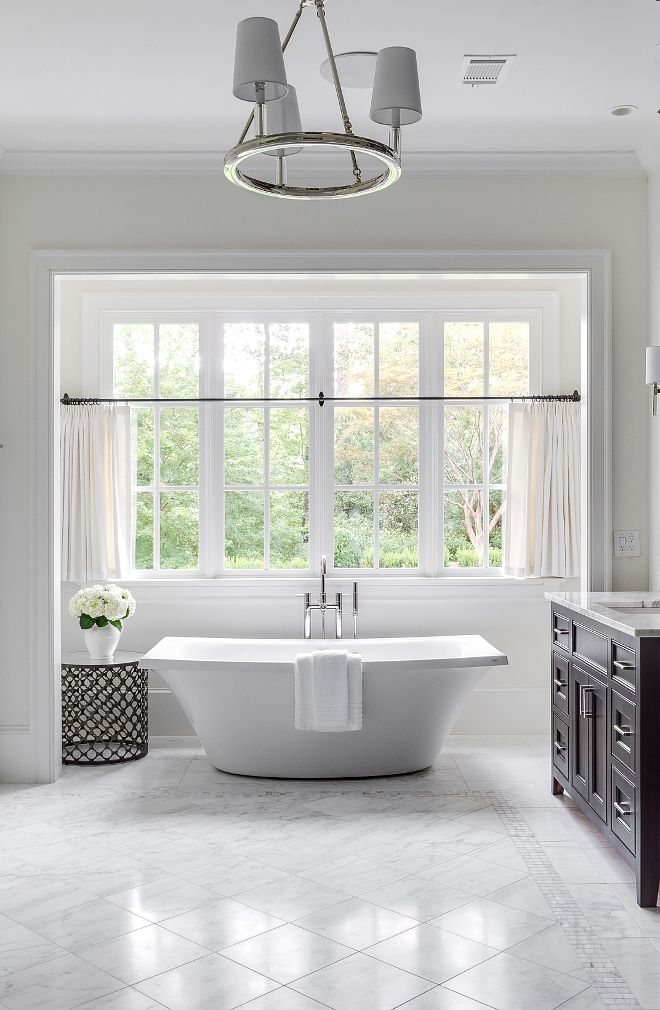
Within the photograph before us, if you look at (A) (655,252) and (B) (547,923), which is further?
(A) (655,252)

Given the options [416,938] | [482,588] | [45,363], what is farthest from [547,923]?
[45,363]

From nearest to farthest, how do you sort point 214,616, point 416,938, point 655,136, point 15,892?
point 416,938, point 15,892, point 655,136, point 214,616


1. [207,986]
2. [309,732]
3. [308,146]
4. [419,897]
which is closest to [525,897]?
Result: [419,897]

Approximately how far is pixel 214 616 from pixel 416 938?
2.69m

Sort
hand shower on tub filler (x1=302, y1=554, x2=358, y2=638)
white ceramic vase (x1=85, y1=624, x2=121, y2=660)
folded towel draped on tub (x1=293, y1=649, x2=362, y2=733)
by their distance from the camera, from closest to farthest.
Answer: folded towel draped on tub (x1=293, y1=649, x2=362, y2=733)
white ceramic vase (x1=85, y1=624, x2=121, y2=660)
hand shower on tub filler (x1=302, y1=554, x2=358, y2=638)

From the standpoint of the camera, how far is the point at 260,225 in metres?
4.06

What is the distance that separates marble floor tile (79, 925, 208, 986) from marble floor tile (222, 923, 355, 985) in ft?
0.42

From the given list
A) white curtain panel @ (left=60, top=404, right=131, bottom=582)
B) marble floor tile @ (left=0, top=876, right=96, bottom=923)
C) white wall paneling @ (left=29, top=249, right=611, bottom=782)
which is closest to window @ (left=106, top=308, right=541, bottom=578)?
white curtain panel @ (left=60, top=404, right=131, bottom=582)

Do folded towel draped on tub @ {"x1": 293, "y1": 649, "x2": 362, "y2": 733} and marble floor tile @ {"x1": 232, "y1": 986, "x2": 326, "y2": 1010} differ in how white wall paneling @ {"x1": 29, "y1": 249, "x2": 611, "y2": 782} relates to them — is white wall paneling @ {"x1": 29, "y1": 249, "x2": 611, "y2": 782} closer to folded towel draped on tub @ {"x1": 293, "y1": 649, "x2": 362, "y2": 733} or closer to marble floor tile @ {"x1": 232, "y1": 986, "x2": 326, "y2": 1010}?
folded towel draped on tub @ {"x1": 293, "y1": 649, "x2": 362, "y2": 733}

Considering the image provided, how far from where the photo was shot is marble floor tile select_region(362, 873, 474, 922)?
273 centimetres

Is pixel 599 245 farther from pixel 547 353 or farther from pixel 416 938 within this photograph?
pixel 416 938

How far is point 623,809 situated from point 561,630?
91 cm

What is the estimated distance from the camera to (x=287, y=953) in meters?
2.46

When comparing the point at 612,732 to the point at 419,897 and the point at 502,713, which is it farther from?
the point at 502,713
